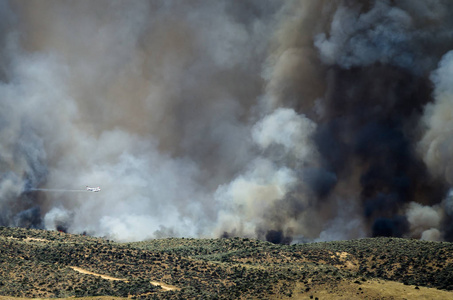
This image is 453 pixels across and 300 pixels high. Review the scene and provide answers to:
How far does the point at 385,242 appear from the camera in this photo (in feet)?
358

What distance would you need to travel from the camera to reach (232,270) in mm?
92062

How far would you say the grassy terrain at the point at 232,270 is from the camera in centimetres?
7994

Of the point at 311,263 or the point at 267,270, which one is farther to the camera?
the point at 311,263

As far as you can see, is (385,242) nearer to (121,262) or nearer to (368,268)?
(368,268)

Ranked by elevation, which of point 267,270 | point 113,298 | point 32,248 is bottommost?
point 113,298

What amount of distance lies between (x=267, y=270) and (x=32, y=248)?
36.9 m

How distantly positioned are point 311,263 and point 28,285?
144 ft

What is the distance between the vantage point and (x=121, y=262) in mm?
93812

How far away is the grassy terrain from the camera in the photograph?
262 ft

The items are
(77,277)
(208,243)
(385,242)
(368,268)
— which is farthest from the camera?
(208,243)

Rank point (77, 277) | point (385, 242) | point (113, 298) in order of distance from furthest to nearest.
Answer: point (385, 242)
point (77, 277)
point (113, 298)

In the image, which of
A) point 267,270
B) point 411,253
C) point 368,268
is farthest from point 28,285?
point 411,253

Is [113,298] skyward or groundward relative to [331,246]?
groundward

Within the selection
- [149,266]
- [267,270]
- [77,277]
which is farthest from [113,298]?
[267,270]
